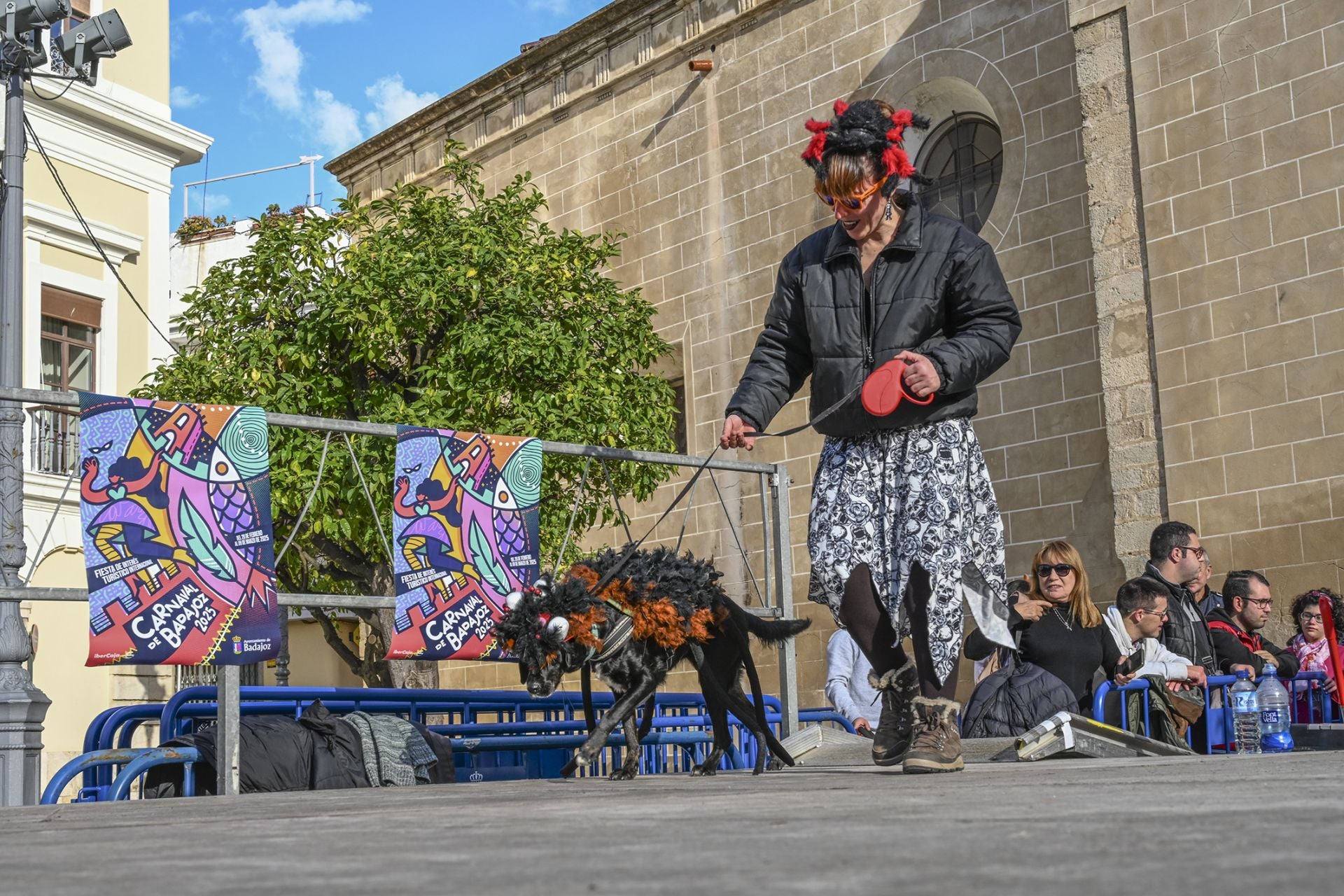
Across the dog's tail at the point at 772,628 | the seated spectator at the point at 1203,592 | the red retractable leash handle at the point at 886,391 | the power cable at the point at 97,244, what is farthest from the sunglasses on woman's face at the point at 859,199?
the power cable at the point at 97,244

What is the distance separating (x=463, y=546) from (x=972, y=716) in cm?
255

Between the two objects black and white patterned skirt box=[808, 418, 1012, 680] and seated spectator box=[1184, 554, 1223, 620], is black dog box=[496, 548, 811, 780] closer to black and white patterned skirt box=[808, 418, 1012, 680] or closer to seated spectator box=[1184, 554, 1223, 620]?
black and white patterned skirt box=[808, 418, 1012, 680]

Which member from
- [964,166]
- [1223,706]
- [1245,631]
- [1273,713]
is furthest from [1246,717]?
[964,166]

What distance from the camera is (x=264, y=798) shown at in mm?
5211

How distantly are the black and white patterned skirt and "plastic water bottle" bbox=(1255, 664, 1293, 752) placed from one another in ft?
9.45

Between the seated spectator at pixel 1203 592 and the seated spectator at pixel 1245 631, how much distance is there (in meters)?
0.09

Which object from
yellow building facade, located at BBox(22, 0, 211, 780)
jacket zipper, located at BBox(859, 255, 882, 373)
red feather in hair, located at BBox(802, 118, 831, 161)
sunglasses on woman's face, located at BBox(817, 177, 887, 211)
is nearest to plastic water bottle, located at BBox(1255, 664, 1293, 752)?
jacket zipper, located at BBox(859, 255, 882, 373)

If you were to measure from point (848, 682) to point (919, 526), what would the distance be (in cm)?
414

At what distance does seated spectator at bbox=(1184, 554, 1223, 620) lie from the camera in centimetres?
877

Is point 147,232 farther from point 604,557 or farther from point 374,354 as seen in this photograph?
point 604,557

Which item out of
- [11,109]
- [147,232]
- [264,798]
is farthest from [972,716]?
[147,232]

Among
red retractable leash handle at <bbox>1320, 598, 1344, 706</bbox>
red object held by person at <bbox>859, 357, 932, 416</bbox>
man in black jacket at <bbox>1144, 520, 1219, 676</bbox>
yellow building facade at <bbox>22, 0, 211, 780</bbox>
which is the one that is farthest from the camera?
yellow building facade at <bbox>22, 0, 211, 780</bbox>

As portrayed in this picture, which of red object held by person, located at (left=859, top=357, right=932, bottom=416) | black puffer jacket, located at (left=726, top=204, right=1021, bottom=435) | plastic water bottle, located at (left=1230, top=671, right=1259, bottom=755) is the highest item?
black puffer jacket, located at (left=726, top=204, right=1021, bottom=435)

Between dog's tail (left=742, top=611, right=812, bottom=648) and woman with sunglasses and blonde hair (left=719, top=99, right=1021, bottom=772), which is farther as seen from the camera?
dog's tail (left=742, top=611, right=812, bottom=648)
